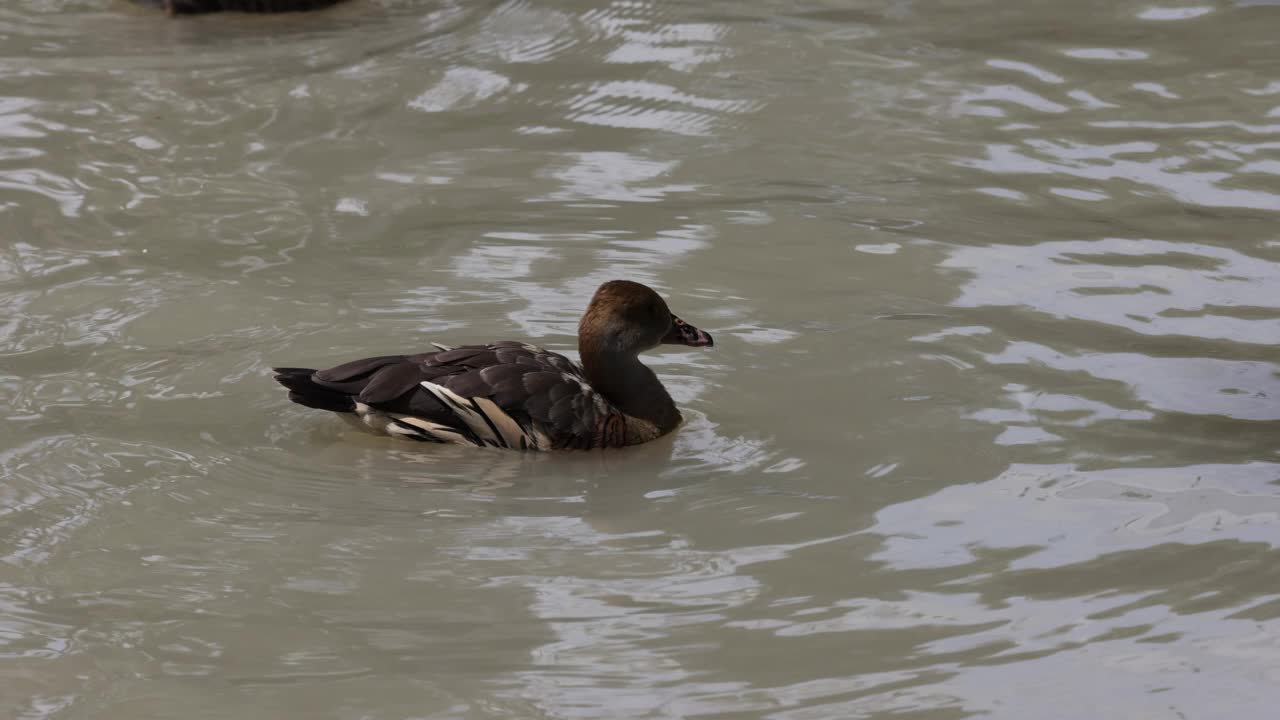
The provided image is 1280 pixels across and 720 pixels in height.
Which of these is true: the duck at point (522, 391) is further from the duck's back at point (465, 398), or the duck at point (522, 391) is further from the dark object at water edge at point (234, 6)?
the dark object at water edge at point (234, 6)

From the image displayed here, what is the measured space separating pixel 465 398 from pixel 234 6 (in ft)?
25.5

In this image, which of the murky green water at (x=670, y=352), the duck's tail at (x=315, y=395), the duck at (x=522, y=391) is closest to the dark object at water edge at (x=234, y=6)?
the murky green water at (x=670, y=352)

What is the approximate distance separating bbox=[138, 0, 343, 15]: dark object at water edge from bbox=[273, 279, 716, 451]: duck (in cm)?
728

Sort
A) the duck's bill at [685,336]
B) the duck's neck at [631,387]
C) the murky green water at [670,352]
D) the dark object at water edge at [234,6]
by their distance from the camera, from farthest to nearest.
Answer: the dark object at water edge at [234,6] → the duck's bill at [685,336] → the duck's neck at [631,387] → the murky green water at [670,352]

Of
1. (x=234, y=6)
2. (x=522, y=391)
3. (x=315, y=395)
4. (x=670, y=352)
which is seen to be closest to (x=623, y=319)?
(x=522, y=391)

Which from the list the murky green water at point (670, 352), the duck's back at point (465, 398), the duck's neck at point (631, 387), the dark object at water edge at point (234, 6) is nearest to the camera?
the murky green water at point (670, 352)

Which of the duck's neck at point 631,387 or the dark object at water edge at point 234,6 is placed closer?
the duck's neck at point 631,387

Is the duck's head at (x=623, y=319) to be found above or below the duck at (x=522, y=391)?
above

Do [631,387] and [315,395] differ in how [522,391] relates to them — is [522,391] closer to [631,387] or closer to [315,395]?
[631,387]

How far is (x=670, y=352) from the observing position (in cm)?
795

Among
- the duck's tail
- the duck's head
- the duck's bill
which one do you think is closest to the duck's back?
the duck's tail

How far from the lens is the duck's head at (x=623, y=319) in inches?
273

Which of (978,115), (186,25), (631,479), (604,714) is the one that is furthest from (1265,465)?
(186,25)

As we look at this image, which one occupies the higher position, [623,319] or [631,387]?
[623,319]
